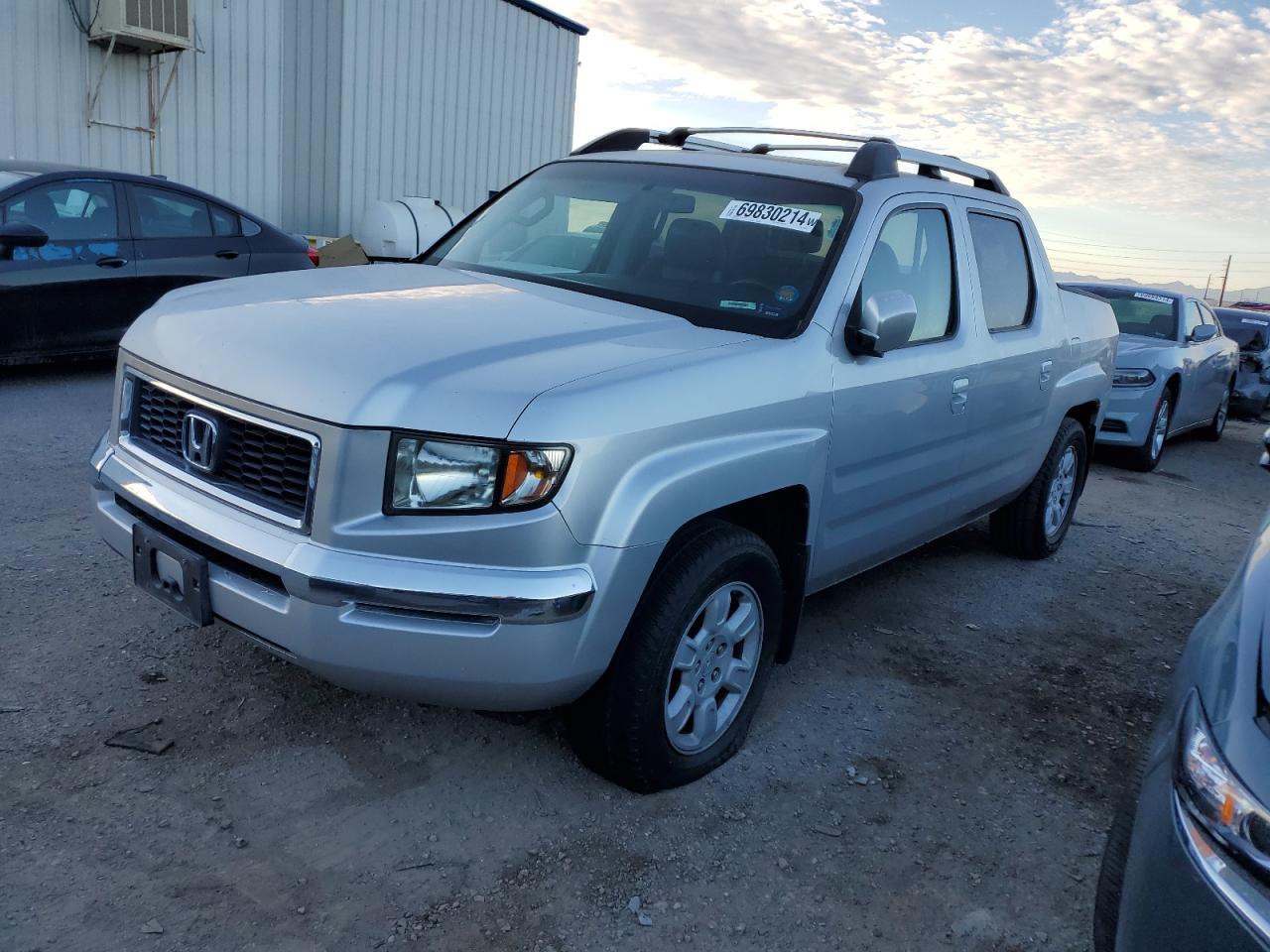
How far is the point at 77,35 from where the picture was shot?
12719 millimetres

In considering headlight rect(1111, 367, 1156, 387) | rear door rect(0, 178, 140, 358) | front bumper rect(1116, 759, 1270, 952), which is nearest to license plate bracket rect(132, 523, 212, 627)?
front bumper rect(1116, 759, 1270, 952)

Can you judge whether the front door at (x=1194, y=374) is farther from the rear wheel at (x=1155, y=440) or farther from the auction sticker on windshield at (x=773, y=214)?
the auction sticker on windshield at (x=773, y=214)

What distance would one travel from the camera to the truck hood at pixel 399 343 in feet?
8.19

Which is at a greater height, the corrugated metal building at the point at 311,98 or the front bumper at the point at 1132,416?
the corrugated metal building at the point at 311,98

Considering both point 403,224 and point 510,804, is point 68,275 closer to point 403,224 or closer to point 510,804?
point 510,804

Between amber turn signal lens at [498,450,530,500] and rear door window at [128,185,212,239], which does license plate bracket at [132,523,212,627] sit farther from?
rear door window at [128,185,212,239]

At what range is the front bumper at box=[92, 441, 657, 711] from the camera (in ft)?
8.17

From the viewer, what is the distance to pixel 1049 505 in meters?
5.78

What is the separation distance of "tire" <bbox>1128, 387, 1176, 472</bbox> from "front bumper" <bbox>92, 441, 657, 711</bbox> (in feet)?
26.3

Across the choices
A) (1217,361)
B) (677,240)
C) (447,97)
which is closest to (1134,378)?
(1217,361)

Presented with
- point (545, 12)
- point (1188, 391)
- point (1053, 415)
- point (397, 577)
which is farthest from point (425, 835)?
point (545, 12)

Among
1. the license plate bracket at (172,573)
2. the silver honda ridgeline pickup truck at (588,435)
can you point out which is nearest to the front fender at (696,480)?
the silver honda ridgeline pickup truck at (588,435)

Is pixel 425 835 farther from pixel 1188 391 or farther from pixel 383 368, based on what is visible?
pixel 1188 391

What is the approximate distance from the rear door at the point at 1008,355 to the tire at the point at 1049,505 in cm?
21
